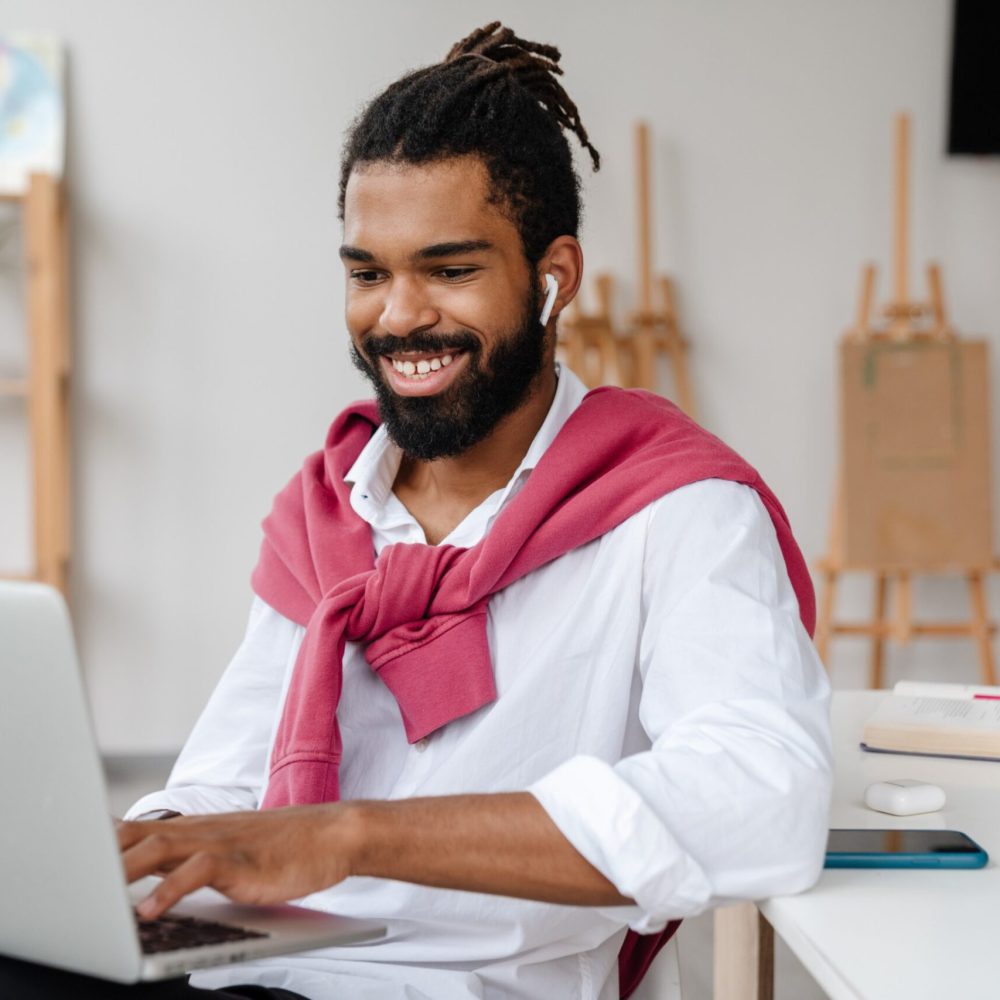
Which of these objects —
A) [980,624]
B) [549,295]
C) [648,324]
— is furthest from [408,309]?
[980,624]

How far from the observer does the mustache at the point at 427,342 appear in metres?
1.43

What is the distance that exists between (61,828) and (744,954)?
3.05 ft

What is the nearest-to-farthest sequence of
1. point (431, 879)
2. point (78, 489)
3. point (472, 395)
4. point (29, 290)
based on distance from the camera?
point (431, 879)
point (472, 395)
point (29, 290)
point (78, 489)

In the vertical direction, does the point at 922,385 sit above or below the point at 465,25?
below

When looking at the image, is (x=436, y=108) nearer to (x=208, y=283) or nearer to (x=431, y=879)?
(x=431, y=879)

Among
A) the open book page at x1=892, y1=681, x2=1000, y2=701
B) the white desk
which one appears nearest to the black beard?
the white desk

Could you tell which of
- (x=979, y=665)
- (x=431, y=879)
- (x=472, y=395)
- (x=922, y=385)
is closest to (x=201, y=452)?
(x=922, y=385)

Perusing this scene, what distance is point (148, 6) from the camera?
407 centimetres

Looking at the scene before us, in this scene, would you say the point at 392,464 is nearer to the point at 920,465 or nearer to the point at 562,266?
the point at 562,266

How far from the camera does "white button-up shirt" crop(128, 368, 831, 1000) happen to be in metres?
1.00

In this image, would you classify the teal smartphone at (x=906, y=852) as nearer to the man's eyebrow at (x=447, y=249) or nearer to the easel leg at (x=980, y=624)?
the man's eyebrow at (x=447, y=249)

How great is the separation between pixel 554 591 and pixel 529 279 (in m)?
0.34

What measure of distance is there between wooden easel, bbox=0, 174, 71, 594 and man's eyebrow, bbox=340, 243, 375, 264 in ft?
8.66

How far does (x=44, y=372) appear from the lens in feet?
12.6
